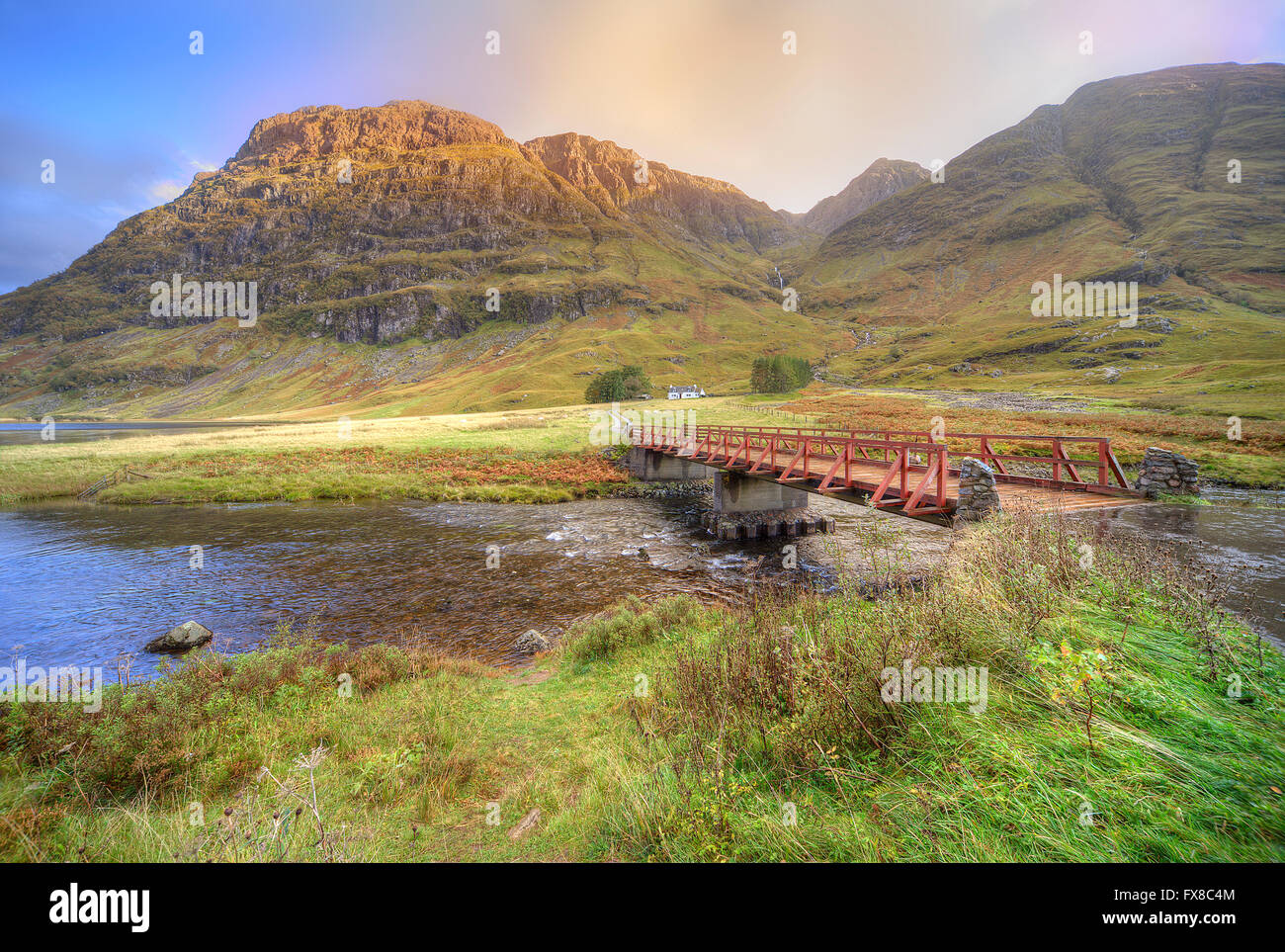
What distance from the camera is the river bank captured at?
9.74 feet

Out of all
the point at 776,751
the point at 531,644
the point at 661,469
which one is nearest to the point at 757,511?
the point at 661,469

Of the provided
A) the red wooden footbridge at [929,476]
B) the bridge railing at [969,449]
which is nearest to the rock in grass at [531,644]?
the red wooden footbridge at [929,476]

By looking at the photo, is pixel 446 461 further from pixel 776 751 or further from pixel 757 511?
pixel 776 751

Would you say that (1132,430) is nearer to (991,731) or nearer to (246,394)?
(991,731)

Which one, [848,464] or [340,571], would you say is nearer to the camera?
[848,464]

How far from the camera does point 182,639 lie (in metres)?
11.2

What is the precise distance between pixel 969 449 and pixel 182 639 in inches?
1331

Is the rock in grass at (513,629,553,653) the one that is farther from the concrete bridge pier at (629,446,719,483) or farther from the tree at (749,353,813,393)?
the tree at (749,353,813,393)

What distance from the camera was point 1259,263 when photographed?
134 m

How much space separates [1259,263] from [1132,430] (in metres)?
184

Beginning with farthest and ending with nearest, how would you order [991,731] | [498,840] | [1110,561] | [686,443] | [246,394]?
[246,394] < [686,443] < [1110,561] < [498,840] < [991,731]

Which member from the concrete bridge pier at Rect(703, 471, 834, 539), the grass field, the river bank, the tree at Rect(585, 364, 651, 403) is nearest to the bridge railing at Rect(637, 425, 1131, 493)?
the concrete bridge pier at Rect(703, 471, 834, 539)

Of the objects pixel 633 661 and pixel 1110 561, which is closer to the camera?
pixel 1110 561

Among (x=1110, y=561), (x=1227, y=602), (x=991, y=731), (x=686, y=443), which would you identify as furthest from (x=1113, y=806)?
(x=686, y=443)
